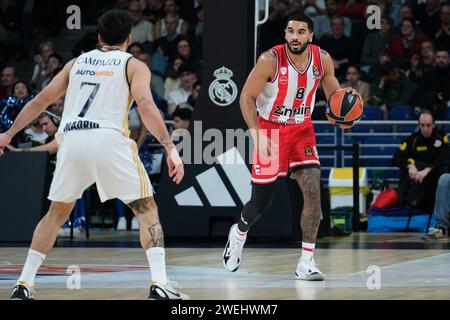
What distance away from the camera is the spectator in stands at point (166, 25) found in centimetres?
2134

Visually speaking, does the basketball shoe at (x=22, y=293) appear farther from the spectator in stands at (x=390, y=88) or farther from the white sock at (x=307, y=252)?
the spectator in stands at (x=390, y=88)

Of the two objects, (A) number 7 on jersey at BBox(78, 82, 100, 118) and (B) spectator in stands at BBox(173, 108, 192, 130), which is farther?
(B) spectator in stands at BBox(173, 108, 192, 130)

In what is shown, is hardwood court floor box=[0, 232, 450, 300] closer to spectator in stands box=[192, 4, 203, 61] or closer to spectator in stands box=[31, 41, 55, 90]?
spectator in stands box=[31, 41, 55, 90]

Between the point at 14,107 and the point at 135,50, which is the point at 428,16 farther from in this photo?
the point at 14,107

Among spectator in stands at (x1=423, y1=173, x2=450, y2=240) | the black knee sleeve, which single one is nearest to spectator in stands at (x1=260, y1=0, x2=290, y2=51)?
spectator in stands at (x1=423, y1=173, x2=450, y2=240)

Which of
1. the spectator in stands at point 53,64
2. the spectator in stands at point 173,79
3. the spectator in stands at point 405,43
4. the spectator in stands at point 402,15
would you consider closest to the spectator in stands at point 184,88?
the spectator in stands at point 173,79

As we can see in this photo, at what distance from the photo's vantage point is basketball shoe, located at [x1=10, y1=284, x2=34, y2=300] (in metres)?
8.09

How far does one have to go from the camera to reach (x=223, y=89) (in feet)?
46.2

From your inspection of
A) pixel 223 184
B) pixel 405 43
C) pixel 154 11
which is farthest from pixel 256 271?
pixel 154 11

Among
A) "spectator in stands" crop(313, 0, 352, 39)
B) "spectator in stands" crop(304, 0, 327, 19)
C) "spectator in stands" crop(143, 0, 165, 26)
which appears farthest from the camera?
"spectator in stands" crop(143, 0, 165, 26)

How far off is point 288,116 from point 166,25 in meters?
11.2

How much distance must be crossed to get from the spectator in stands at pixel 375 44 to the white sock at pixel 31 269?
41.7 ft

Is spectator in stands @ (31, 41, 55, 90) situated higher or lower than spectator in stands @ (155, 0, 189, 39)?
lower

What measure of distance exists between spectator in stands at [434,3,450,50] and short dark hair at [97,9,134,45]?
41.1ft
